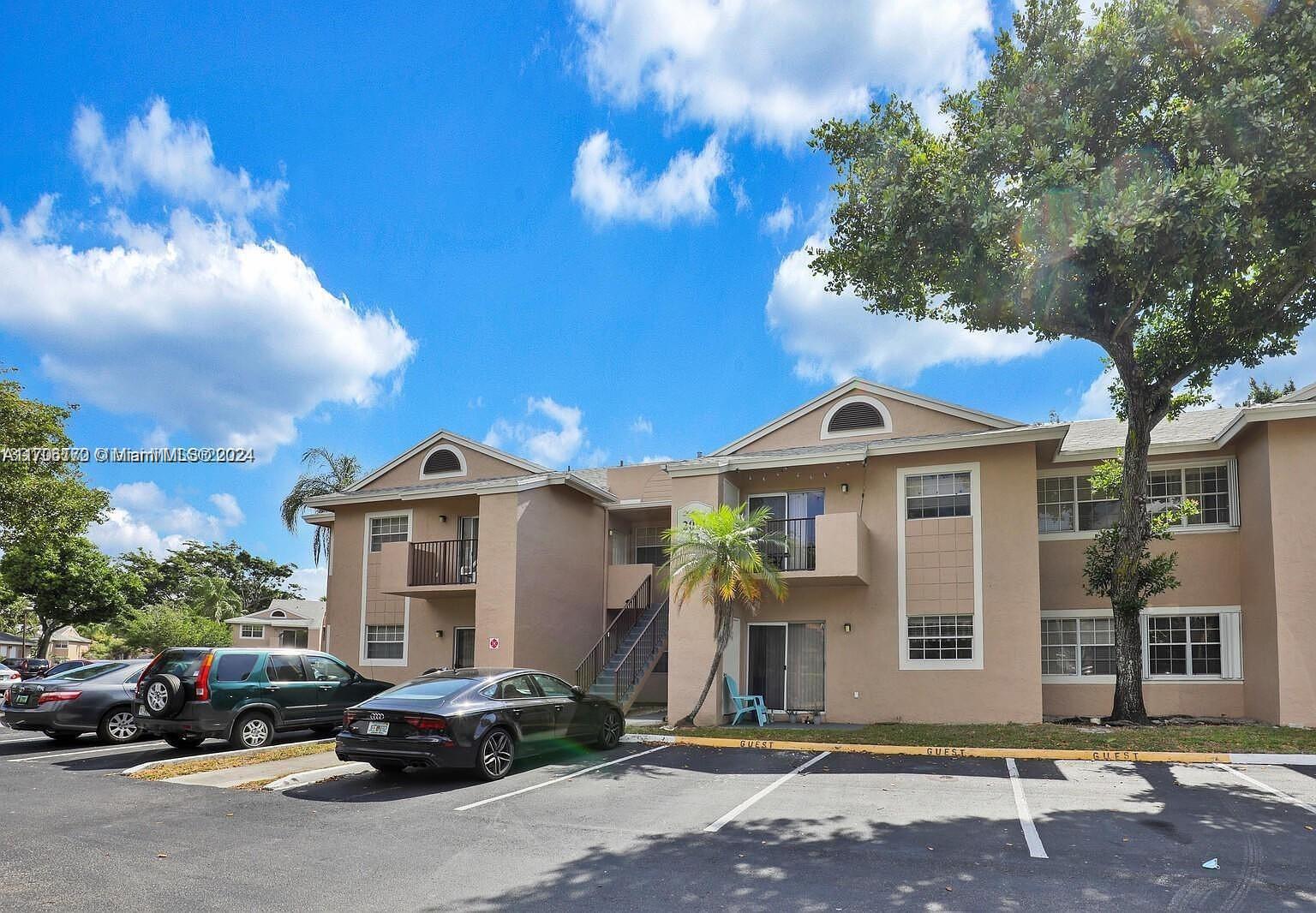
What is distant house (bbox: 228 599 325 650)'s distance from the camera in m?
40.8

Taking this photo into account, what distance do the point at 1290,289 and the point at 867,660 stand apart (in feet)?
30.3

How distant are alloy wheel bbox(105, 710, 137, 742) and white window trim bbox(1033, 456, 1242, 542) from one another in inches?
629

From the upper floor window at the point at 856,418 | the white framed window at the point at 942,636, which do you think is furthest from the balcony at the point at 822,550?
the upper floor window at the point at 856,418

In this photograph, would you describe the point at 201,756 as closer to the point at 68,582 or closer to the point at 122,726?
the point at 122,726

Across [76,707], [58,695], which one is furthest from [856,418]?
[58,695]

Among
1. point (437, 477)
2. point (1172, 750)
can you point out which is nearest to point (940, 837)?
point (1172, 750)

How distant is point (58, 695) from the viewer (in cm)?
1475

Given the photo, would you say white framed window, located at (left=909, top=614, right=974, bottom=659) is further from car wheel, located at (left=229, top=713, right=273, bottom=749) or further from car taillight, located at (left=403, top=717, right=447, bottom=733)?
car wheel, located at (left=229, top=713, right=273, bottom=749)

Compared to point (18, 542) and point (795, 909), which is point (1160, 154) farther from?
point (18, 542)

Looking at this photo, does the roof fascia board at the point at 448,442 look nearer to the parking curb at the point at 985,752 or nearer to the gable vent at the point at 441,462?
the gable vent at the point at 441,462

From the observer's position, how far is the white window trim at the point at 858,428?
18.5 meters

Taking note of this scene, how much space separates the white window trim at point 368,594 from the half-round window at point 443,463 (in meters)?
1.23

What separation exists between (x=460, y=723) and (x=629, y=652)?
27.6 ft

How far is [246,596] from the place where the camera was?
194ft
